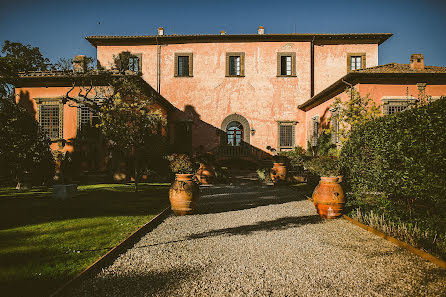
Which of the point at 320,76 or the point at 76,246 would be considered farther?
the point at 320,76

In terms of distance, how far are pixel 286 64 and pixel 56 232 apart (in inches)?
685

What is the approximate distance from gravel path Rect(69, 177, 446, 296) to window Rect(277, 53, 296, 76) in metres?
14.8

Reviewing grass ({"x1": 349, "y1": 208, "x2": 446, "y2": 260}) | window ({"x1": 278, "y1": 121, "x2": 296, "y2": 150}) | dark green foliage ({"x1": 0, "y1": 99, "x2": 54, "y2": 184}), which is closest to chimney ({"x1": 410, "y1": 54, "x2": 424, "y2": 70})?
window ({"x1": 278, "y1": 121, "x2": 296, "y2": 150})

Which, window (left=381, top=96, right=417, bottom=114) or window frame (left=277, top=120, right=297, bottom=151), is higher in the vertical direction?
window (left=381, top=96, right=417, bottom=114)

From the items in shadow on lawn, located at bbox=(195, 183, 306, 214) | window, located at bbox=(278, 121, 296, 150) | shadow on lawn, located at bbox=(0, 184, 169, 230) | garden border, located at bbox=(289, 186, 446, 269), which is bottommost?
shadow on lawn, located at bbox=(195, 183, 306, 214)

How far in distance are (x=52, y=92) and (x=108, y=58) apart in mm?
6207

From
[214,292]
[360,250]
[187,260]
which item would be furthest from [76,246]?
[360,250]

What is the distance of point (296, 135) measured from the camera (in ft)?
60.2

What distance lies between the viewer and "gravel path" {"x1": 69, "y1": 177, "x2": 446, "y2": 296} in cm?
267

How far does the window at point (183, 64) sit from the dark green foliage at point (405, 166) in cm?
1495

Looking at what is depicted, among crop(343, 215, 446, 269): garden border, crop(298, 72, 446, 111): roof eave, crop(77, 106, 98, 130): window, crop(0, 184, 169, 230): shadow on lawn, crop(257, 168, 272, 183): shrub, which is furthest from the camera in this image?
crop(77, 106, 98, 130): window

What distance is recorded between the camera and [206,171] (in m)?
12.3

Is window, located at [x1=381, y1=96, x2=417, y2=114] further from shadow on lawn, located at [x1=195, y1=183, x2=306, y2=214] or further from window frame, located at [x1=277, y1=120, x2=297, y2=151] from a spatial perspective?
shadow on lawn, located at [x1=195, y1=183, x2=306, y2=214]

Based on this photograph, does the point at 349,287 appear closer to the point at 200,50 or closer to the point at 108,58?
the point at 200,50
